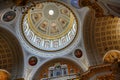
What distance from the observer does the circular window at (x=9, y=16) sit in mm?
20234

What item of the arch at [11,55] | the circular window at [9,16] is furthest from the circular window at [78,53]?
the circular window at [9,16]

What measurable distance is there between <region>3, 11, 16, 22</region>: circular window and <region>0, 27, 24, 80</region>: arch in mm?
1363

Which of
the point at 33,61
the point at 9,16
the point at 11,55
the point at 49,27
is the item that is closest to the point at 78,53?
the point at 33,61

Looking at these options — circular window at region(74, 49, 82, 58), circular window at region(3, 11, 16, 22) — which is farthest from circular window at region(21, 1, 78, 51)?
circular window at region(3, 11, 16, 22)

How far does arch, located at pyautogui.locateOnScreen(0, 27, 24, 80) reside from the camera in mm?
21922

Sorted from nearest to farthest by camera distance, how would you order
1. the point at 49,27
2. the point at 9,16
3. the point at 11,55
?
the point at 9,16 → the point at 11,55 → the point at 49,27

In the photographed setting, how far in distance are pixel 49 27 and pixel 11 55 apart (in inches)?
284

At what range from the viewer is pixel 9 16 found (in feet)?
68.3

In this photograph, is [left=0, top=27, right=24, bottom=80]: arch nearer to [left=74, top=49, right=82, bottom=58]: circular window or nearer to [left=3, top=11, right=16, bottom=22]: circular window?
[left=3, top=11, right=16, bottom=22]: circular window

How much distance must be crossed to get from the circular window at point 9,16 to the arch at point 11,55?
1.36 meters

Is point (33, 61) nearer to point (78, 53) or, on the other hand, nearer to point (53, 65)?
point (53, 65)

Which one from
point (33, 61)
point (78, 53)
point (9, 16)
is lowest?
point (33, 61)

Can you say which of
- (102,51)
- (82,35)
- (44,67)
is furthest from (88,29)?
(44,67)

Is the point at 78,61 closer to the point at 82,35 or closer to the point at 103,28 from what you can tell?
the point at 82,35
